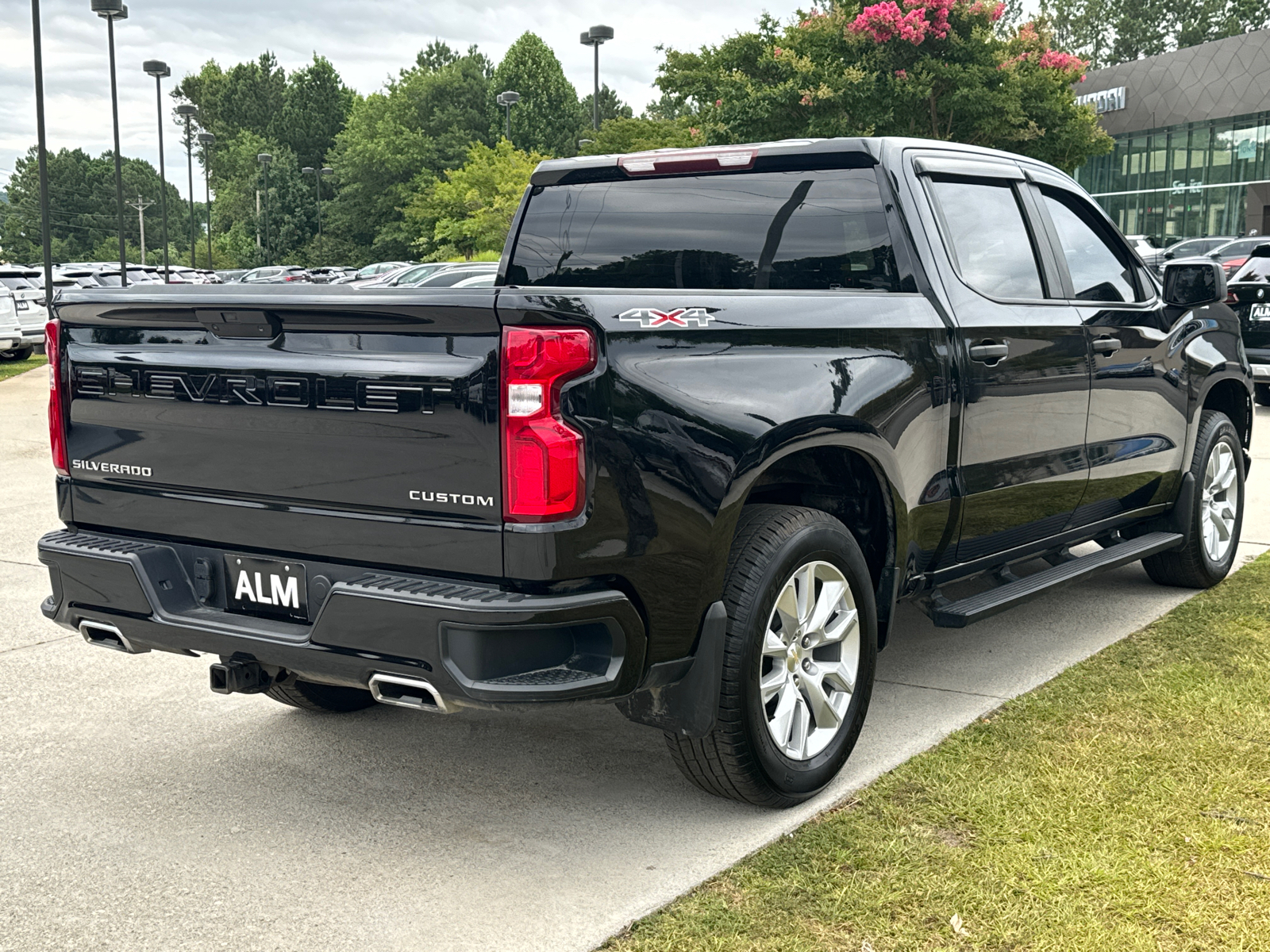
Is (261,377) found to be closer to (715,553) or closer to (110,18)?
(715,553)

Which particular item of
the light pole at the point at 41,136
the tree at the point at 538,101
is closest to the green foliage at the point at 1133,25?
the tree at the point at 538,101

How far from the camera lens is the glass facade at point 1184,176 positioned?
170 feet

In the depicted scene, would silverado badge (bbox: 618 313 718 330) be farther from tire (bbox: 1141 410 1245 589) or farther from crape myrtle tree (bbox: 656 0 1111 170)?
crape myrtle tree (bbox: 656 0 1111 170)

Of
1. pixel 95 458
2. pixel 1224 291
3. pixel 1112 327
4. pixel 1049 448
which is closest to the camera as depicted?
pixel 95 458

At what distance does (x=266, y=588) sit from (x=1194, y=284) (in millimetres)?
4221

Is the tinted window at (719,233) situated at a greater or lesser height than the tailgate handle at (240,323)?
greater

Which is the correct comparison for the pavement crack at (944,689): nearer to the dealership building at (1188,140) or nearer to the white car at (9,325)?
the white car at (9,325)

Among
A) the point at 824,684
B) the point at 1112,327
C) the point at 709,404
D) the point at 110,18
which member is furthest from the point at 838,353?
the point at 110,18

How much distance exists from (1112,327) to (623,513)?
2.94m

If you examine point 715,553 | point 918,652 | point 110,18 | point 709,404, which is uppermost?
point 110,18

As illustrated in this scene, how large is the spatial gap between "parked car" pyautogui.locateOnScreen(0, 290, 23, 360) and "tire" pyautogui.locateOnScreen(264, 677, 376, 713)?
67.5 ft

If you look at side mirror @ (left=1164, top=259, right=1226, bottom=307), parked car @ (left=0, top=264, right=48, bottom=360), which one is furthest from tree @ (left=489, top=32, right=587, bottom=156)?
side mirror @ (left=1164, top=259, right=1226, bottom=307)

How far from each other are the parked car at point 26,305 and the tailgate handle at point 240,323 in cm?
2217

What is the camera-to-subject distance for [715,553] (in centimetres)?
347
